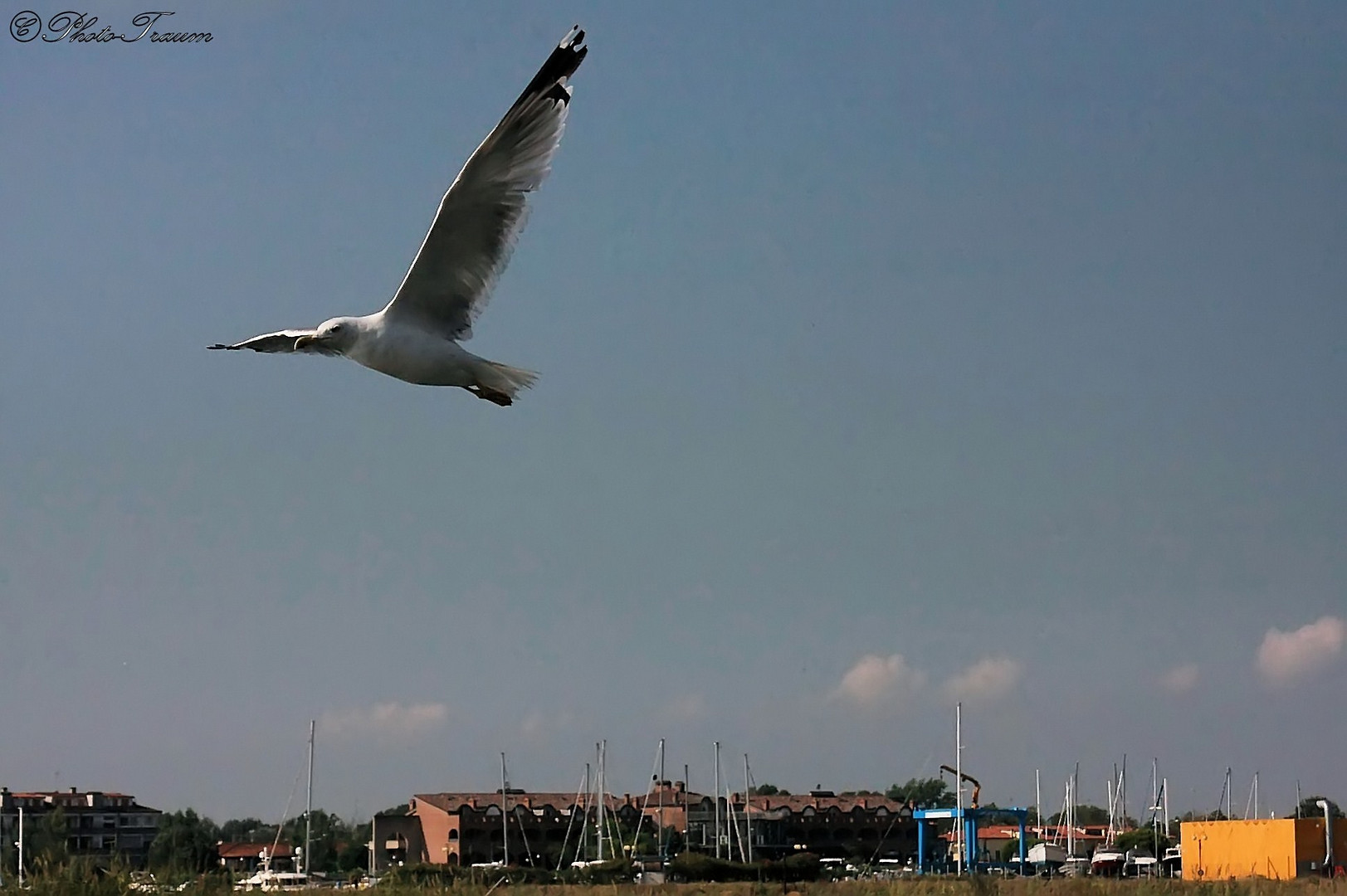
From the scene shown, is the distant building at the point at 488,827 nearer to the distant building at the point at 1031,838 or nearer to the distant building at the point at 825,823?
the distant building at the point at 825,823

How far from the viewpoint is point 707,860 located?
40469mm

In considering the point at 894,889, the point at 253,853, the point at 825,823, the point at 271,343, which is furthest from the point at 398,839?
the point at 271,343

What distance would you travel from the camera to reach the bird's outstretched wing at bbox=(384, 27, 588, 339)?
12922 mm

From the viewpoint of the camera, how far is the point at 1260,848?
31453 millimetres

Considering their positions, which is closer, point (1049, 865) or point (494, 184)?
point (494, 184)

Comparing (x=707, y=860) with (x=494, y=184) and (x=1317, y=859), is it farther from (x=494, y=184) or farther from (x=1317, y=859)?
(x=494, y=184)

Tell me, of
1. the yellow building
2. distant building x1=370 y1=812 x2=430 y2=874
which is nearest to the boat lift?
the yellow building

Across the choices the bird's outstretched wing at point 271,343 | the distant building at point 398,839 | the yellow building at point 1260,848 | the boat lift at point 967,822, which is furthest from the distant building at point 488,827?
the bird's outstretched wing at point 271,343

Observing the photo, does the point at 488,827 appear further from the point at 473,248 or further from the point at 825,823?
the point at 473,248

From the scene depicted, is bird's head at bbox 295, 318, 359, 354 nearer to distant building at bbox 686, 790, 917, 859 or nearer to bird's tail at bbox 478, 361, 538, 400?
bird's tail at bbox 478, 361, 538, 400

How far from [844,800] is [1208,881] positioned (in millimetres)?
63127

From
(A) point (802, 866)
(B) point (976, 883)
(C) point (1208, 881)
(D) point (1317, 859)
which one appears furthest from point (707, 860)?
(B) point (976, 883)

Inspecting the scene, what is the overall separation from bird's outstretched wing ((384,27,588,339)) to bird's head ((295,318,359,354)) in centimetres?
37

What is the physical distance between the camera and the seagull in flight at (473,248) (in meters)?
12.9
